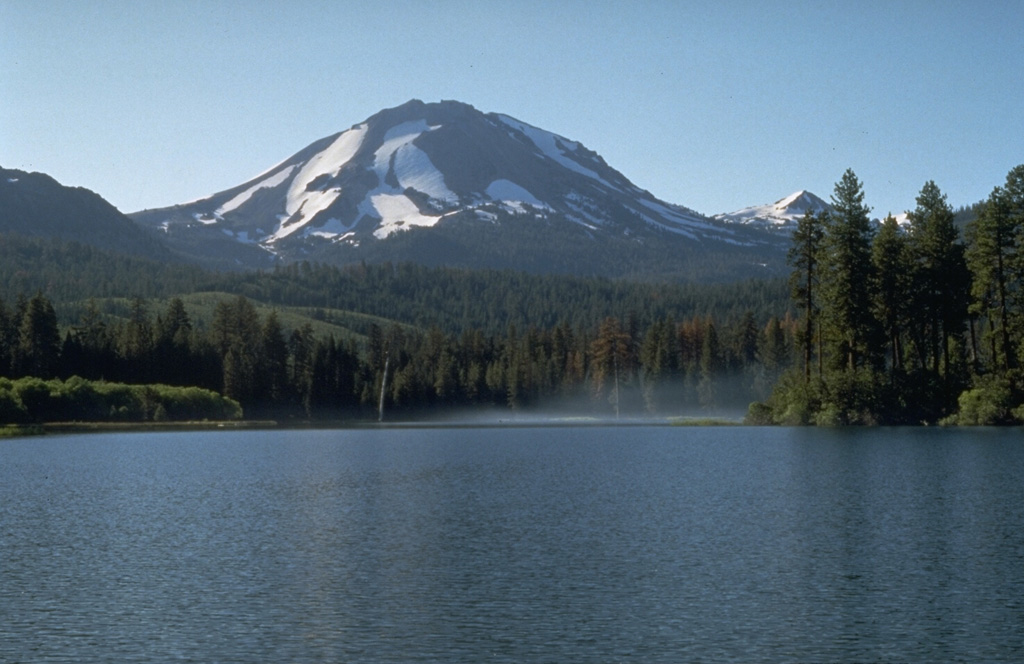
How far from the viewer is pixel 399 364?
172125 mm

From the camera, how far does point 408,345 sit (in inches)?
7633

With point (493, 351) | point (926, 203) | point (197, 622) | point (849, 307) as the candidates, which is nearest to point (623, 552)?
point (197, 622)

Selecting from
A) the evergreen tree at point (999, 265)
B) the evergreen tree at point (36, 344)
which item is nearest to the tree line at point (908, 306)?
the evergreen tree at point (999, 265)

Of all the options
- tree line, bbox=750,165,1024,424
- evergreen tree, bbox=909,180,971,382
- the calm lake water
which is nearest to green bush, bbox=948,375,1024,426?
tree line, bbox=750,165,1024,424

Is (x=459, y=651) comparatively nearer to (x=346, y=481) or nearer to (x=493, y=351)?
(x=346, y=481)

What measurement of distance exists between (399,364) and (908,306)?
97018 mm

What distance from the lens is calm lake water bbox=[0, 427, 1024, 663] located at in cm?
2048

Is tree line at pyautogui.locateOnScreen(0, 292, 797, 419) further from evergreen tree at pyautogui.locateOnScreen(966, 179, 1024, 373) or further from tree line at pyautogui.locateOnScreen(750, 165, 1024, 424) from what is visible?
evergreen tree at pyautogui.locateOnScreen(966, 179, 1024, 373)

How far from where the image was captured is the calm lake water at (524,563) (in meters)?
20.5

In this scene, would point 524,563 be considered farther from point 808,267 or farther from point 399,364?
point 399,364

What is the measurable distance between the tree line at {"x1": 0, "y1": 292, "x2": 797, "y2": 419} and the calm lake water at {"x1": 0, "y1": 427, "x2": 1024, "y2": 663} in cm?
8708

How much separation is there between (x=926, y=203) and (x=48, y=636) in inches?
3393

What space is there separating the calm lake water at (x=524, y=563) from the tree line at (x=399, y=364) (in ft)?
286

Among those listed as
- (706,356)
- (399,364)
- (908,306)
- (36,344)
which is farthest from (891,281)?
(399,364)
